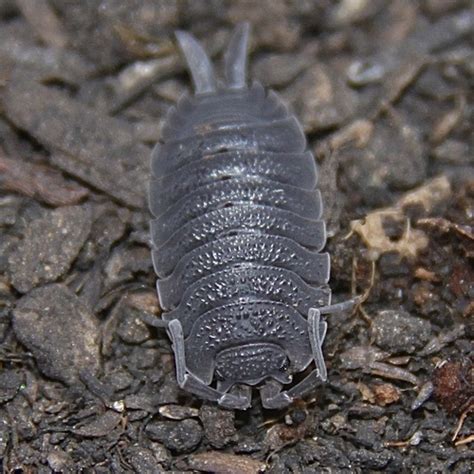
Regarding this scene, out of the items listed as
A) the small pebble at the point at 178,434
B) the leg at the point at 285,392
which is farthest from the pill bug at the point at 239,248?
the small pebble at the point at 178,434

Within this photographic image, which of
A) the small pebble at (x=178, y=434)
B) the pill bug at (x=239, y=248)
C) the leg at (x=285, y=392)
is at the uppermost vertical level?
the pill bug at (x=239, y=248)

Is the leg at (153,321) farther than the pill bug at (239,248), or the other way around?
the leg at (153,321)

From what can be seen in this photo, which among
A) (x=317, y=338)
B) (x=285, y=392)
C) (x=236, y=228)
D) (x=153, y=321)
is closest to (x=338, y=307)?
(x=317, y=338)

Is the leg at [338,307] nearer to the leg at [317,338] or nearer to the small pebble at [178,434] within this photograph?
the leg at [317,338]

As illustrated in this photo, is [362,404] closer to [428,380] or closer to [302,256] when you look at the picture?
[428,380]

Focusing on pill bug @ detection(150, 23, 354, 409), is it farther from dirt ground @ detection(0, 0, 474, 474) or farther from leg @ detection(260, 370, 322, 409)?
dirt ground @ detection(0, 0, 474, 474)

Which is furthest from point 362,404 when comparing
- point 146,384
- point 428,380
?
point 146,384

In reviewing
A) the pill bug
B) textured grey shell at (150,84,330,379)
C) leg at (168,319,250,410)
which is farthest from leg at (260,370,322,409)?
textured grey shell at (150,84,330,379)

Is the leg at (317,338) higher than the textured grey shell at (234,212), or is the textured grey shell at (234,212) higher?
the textured grey shell at (234,212)
